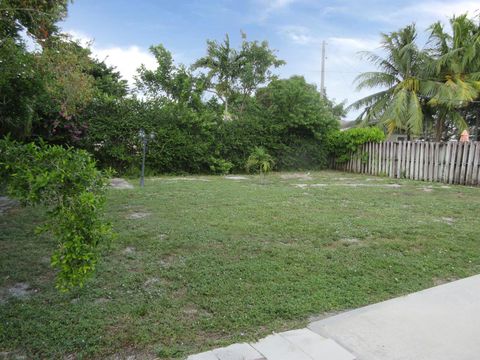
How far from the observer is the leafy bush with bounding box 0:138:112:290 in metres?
1.74

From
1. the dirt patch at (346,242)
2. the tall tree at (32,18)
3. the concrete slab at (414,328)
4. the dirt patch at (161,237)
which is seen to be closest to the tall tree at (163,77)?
the tall tree at (32,18)

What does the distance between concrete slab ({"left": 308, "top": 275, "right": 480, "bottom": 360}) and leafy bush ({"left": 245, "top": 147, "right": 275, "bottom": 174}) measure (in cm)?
944

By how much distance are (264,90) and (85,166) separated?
1687 cm

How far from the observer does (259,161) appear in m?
12.2

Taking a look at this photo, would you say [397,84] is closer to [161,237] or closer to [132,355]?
[161,237]

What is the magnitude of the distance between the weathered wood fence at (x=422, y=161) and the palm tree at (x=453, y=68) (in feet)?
12.4

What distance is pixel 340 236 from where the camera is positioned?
426 centimetres

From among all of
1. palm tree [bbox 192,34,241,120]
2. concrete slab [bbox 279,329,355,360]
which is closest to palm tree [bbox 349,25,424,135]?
palm tree [bbox 192,34,241,120]

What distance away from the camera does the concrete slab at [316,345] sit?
200 cm

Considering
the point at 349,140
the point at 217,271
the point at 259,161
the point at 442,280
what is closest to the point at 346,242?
the point at 442,280

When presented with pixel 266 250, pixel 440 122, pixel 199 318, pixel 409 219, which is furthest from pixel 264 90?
pixel 199 318

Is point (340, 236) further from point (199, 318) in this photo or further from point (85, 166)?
point (85, 166)

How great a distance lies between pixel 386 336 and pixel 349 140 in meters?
11.5

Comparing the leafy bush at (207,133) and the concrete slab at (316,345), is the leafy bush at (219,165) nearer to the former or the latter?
the leafy bush at (207,133)
